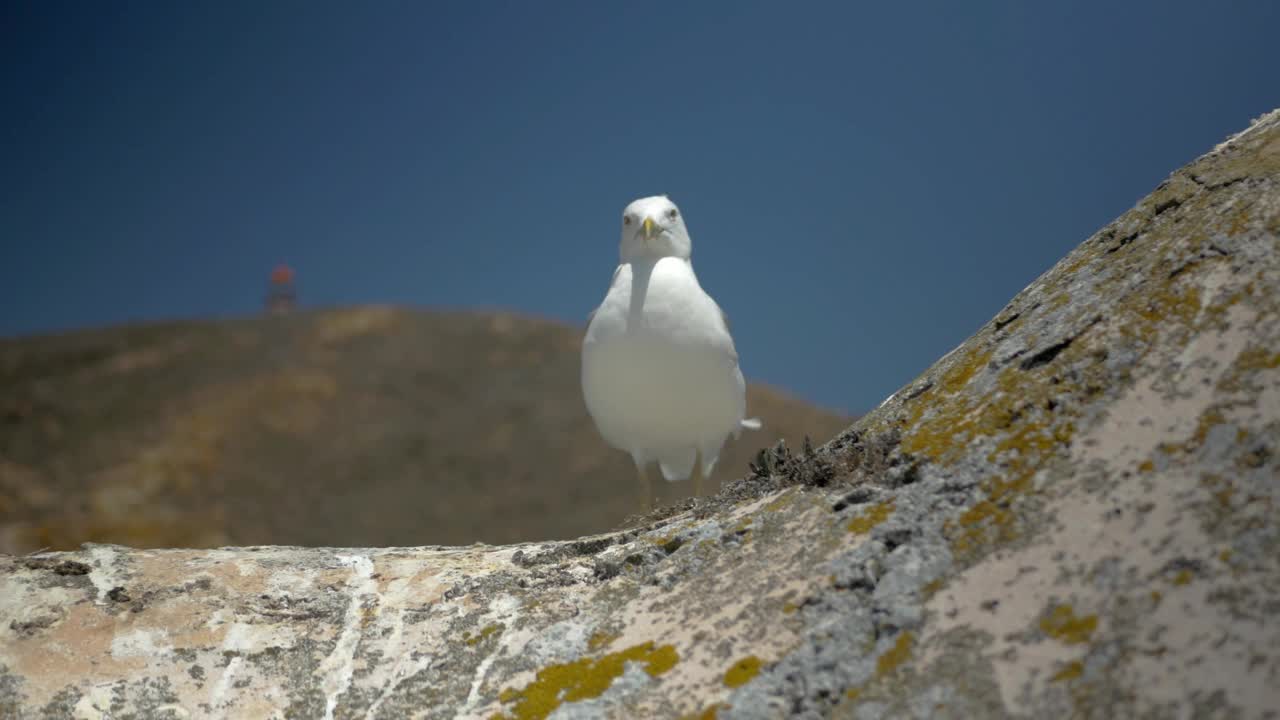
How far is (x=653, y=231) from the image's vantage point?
8883 millimetres

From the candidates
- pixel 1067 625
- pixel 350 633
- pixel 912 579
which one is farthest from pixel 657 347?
pixel 1067 625

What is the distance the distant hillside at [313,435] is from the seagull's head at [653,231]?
23.1 m

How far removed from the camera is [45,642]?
4.62m

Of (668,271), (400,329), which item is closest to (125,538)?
(400,329)

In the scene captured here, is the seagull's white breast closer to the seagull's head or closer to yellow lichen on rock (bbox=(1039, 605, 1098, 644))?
the seagull's head

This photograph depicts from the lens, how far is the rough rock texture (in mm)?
3176

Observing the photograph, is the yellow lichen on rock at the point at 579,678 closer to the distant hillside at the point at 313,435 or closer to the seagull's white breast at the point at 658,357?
the seagull's white breast at the point at 658,357

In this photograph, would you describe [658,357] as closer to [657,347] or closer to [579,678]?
[657,347]

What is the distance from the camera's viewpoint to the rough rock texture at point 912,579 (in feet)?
10.4

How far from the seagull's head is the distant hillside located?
23.1m

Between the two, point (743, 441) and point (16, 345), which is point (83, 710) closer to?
point (743, 441)

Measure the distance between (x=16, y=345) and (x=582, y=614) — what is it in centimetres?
5014

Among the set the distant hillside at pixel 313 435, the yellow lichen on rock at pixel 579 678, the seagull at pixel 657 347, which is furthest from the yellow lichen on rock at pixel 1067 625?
the distant hillside at pixel 313 435

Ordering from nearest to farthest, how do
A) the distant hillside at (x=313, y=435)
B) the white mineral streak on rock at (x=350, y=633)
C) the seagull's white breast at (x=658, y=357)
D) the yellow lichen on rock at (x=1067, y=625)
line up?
the yellow lichen on rock at (x=1067, y=625), the white mineral streak on rock at (x=350, y=633), the seagull's white breast at (x=658, y=357), the distant hillside at (x=313, y=435)
